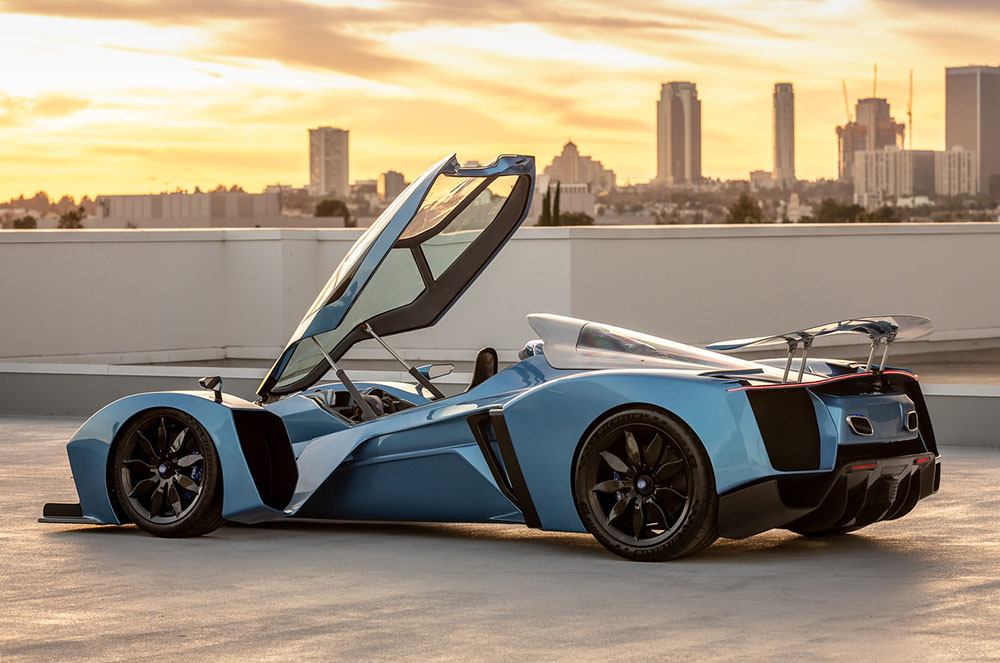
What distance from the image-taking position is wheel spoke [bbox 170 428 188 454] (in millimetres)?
7507

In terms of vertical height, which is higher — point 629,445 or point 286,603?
point 629,445

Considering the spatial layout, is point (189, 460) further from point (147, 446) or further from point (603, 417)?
point (603, 417)

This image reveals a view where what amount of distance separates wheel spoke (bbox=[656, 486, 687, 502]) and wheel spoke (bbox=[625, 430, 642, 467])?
0.47ft

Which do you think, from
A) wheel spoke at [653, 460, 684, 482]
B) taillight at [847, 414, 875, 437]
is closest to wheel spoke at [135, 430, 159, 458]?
wheel spoke at [653, 460, 684, 482]

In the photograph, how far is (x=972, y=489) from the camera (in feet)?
30.5

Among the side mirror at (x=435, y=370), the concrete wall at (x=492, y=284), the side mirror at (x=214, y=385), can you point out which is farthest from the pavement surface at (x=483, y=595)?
the concrete wall at (x=492, y=284)

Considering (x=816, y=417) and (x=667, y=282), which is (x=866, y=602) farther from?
(x=667, y=282)

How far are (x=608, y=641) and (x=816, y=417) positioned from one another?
1.74 metres

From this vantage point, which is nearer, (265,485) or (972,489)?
(265,485)

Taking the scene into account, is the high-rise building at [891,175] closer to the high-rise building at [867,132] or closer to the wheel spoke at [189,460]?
the high-rise building at [867,132]

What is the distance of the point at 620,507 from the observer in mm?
6695

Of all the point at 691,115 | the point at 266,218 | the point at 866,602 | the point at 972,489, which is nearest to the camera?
the point at 866,602

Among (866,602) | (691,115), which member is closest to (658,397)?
(866,602)

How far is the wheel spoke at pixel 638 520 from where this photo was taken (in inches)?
262
